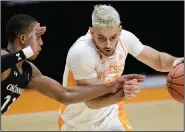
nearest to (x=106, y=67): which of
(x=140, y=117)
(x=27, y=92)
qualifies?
(x=140, y=117)

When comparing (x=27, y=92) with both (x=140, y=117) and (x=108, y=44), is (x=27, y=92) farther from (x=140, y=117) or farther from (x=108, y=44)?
(x=108, y=44)

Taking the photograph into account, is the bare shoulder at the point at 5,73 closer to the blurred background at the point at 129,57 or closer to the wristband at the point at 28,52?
the wristband at the point at 28,52

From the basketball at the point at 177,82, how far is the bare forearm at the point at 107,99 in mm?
395

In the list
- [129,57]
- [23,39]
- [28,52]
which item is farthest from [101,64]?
[129,57]

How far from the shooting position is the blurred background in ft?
18.6

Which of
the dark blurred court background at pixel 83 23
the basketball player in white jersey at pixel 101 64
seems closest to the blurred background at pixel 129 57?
the dark blurred court background at pixel 83 23

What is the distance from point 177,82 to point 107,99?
0.51m

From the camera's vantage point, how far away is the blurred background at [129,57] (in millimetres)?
5672

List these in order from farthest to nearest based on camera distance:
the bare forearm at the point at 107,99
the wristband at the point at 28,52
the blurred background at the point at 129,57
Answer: the blurred background at the point at 129,57
the bare forearm at the point at 107,99
the wristband at the point at 28,52

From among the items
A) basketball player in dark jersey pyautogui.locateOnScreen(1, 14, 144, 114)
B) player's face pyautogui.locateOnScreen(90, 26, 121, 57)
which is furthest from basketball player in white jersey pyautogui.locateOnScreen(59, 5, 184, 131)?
basketball player in dark jersey pyautogui.locateOnScreen(1, 14, 144, 114)

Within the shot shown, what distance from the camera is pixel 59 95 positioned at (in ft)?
9.89

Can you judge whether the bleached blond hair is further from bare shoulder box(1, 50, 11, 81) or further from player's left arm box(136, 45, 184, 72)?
bare shoulder box(1, 50, 11, 81)

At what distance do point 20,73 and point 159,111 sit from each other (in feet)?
11.6

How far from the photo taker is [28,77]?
281 cm
